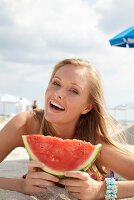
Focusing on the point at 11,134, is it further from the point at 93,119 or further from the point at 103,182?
the point at 103,182

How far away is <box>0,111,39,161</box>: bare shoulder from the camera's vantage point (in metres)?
2.61

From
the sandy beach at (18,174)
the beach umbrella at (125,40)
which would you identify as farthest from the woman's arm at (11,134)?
the beach umbrella at (125,40)

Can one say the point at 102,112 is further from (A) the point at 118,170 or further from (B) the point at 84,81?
(A) the point at 118,170

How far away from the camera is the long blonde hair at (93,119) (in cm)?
263

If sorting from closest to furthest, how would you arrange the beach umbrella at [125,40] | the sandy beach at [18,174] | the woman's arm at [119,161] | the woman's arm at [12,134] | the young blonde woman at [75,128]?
A: the young blonde woman at [75,128] → the sandy beach at [18,174] → the woman's arm at [119,161] → the woman's arm at [12,134] → the beach umbrella at [125,40]

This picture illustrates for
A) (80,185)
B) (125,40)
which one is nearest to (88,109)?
(80,185)

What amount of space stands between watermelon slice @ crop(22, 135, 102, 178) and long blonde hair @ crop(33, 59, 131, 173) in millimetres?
618

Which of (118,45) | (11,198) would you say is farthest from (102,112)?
(118,45)

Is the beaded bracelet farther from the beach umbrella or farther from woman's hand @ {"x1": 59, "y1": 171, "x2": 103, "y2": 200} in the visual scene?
the beach umbrella

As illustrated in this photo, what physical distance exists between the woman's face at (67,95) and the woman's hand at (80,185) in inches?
23.0

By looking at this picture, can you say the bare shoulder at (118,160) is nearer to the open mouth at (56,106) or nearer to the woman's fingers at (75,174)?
the open mouth at (56,106)

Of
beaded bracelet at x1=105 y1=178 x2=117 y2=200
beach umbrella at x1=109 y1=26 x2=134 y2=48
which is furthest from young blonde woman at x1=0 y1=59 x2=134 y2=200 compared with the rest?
beach umbrella at x1=109 y1=26 x2=134 y2=48

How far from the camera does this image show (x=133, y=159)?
7.98ft

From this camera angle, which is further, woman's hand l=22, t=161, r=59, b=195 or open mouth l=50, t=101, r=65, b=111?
open mouth l=50, t=101, r=65, b=111
